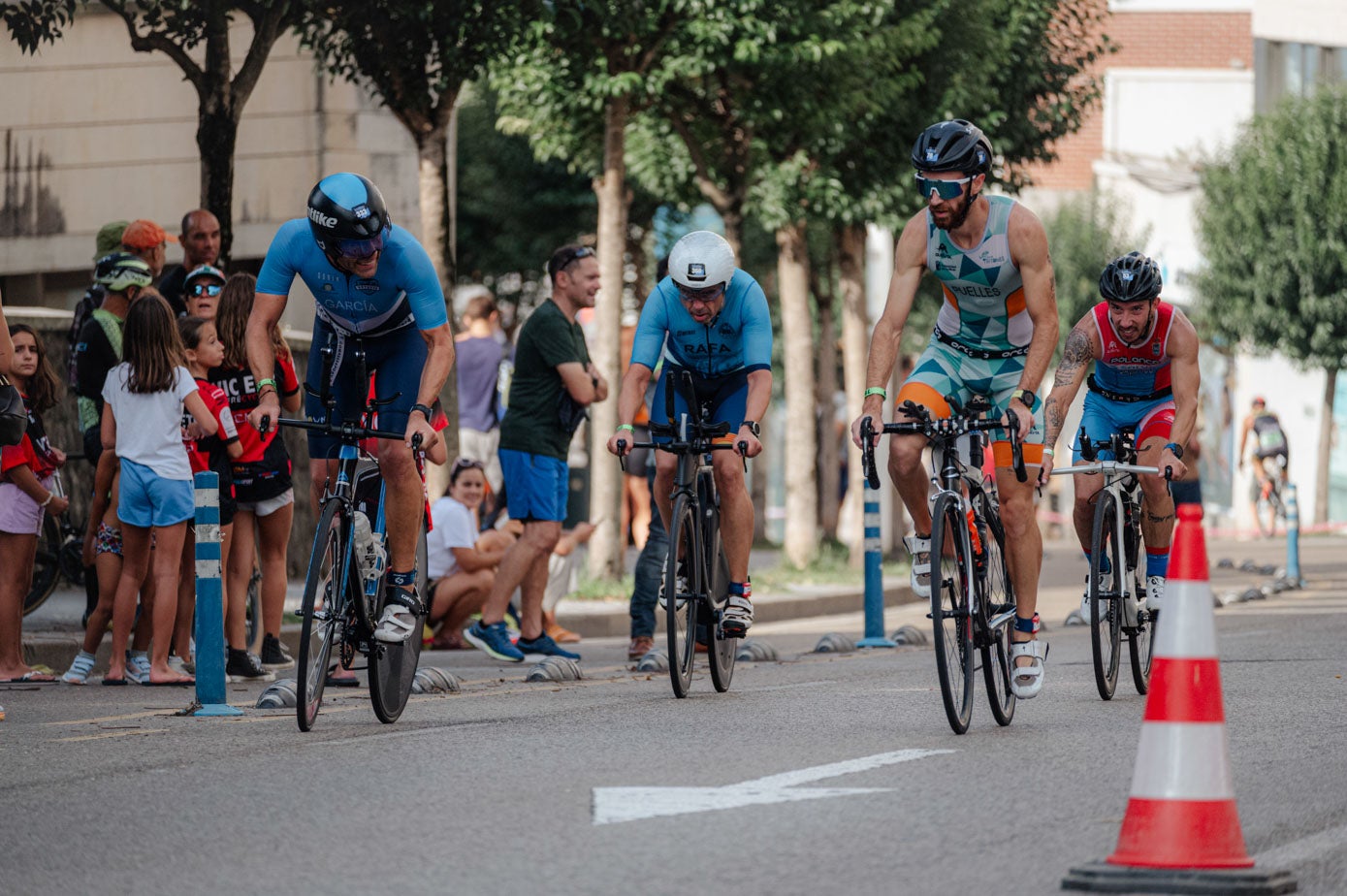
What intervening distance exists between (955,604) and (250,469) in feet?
15.1

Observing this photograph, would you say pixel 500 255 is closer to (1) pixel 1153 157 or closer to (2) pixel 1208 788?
(1) pixel 1153 157

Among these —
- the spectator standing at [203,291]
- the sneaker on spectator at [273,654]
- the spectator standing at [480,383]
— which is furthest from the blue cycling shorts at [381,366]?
the spectator standing at [480,383]

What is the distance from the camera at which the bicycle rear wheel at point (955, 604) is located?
26.2 feet

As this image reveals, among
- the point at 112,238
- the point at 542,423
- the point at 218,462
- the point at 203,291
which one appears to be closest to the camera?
the point at 218,462

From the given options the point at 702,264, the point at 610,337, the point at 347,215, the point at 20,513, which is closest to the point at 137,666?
the point at 20,513

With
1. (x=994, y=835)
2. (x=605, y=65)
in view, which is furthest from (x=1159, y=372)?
(x=605, y=65)

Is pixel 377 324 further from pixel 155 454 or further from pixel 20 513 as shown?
pixel 20 513

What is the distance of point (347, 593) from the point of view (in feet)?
27.6

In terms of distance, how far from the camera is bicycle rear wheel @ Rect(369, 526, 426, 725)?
8617 millimetres

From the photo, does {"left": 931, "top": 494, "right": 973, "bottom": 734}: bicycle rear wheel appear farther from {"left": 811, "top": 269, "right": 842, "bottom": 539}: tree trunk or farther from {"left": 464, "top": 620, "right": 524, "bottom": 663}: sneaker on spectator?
{"left": 811, "top": 269, "right": 842, "bottom": 539}: tree trunk

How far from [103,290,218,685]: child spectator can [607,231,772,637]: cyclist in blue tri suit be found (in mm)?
2236

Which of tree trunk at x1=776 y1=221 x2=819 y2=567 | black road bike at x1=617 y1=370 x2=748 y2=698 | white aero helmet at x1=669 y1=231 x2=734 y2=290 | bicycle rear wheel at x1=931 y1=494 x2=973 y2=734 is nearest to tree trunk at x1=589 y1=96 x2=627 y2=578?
tree trunk at x1=776 y1=221 x2=819 y2=567

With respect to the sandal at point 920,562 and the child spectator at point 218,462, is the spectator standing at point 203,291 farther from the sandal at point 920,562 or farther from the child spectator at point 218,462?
the sandal at point 920,562

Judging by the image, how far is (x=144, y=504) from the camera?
1080cm
